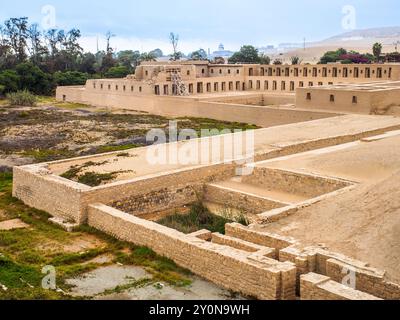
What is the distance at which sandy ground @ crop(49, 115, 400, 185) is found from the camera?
1570 cm

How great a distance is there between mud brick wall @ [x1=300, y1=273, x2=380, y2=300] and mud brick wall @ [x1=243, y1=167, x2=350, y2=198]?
5.42 meters

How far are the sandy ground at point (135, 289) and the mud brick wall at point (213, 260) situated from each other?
239mm

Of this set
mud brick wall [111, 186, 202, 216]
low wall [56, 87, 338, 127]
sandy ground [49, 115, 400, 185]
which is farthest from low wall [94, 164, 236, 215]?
low wall [56, 87, 338, 127]

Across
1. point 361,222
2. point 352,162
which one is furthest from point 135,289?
point 352,162

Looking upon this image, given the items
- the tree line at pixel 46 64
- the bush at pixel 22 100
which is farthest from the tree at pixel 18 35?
the bush at pixel 22 100

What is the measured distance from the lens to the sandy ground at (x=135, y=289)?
30.5 ft

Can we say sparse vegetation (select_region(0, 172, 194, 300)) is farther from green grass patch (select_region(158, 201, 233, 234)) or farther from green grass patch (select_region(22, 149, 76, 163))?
green grass patch (select_region(22, 149, 76, 163))

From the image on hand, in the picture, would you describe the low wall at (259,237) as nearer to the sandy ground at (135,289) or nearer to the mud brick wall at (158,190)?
the sandy ground at (135,289)

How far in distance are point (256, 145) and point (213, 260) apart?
9073mm

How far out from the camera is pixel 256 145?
18.5 metres

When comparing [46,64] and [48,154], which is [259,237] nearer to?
[48,154]
